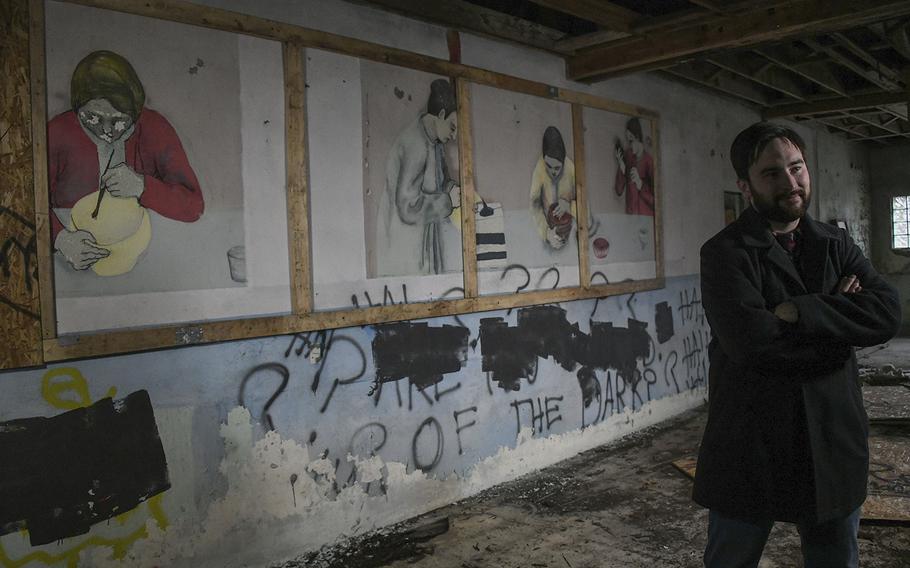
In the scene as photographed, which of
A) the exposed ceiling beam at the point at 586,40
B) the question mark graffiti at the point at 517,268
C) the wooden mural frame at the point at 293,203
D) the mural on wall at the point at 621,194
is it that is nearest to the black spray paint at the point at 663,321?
the mural on wall at the point at 621,194

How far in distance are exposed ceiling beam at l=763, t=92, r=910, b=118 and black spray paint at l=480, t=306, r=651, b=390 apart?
4237mm

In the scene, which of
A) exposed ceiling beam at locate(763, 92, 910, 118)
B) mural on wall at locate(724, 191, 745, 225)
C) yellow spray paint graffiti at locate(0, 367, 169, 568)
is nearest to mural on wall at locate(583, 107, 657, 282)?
mural on wall at locate(724, 191, 745, 225)

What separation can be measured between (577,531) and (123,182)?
3.08 m

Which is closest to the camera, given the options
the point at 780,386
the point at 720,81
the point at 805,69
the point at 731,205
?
the point at 780,386

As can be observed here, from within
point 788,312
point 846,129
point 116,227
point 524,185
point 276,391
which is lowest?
point 276,391

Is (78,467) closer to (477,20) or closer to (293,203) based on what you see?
(293,203)

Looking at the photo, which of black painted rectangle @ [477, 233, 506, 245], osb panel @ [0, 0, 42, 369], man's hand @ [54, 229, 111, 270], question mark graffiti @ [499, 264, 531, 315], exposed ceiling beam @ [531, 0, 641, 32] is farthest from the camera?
question mark graffiti @ [499, 264, 531, 315]

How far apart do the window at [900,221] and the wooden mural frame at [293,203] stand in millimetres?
10878

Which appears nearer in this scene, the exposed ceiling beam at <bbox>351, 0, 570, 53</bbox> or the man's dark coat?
the man's dark coat

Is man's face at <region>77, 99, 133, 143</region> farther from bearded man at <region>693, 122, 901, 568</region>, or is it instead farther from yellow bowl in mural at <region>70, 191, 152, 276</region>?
bearded man at <region>693, 122, 901, 568</region>

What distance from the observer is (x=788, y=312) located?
194 centimetres

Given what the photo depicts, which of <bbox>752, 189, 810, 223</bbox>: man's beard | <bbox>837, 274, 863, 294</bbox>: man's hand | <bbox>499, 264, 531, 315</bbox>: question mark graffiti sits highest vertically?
<bbox>752, 189, 810, 223</bbox>: man's beard

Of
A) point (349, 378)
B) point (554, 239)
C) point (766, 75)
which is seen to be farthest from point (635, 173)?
point (349, 378)

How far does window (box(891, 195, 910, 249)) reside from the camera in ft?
41.8
